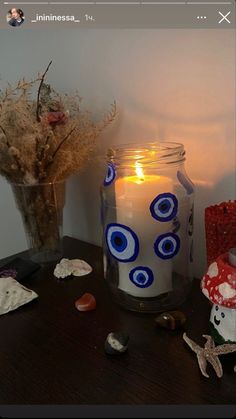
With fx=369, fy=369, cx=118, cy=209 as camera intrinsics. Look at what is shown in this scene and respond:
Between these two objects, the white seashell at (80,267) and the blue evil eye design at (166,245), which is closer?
the blue evil eye design at (166,245)

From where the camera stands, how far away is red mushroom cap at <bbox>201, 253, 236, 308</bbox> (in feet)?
1.31

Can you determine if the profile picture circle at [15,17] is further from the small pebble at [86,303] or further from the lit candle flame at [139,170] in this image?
the small pebble at [86,303]

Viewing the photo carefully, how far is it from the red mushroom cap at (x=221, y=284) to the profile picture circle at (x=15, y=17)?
0.45 metres

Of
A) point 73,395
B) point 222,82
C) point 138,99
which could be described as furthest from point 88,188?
point 73,395

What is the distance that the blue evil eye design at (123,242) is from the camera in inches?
20.4

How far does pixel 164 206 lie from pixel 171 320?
16 cm

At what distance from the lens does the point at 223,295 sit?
40 centimetres

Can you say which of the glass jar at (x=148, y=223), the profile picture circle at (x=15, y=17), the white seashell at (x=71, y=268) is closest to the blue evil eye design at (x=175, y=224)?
the glass jar at (x=148, y=223)

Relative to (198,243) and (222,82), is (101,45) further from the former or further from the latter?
(198,243)

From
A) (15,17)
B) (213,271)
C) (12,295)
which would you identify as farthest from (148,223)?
(15,17)

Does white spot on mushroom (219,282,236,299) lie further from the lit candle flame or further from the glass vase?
the glass vase

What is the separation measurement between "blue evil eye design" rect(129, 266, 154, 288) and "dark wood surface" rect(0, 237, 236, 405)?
5 cm

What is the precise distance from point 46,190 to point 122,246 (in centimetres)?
25

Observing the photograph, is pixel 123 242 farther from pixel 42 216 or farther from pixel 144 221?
pixel 42 216
